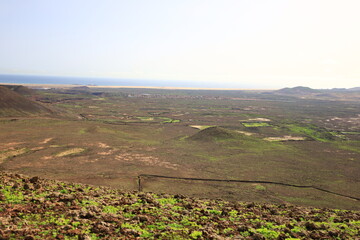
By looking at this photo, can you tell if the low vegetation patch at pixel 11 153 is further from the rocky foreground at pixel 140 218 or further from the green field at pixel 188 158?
the rocky foreground at pixel 140 218

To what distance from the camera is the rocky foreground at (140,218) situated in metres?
13.6

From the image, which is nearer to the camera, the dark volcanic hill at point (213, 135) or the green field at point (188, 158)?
the green field at point (188, 158)

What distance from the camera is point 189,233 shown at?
14.7 m

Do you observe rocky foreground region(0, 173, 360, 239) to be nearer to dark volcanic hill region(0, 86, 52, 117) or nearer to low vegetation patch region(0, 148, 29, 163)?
low vegetation patch region(0, 148, 29, 163)

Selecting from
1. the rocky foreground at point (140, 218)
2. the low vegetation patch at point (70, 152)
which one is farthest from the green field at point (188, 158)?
the rocky foreground at point (140, 218)

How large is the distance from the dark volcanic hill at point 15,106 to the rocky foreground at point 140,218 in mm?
71055

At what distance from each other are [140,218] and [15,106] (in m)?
89.2

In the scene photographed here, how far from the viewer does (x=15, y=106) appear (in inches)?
3361

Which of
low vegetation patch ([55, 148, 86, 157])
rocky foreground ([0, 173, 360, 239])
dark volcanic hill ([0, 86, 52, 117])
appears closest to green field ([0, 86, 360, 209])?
low vegetation patch ([55, 148, 86, 157])

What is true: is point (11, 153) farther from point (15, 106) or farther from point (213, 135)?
point (15, 106)

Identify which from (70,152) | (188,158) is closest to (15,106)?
(70,152)

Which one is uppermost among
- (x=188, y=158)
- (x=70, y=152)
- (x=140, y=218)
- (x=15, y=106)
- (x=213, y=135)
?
(x=15, y=106)

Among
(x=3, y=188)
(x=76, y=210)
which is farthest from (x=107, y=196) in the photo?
(x=3, y=188)

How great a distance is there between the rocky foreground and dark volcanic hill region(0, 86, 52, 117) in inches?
2797
